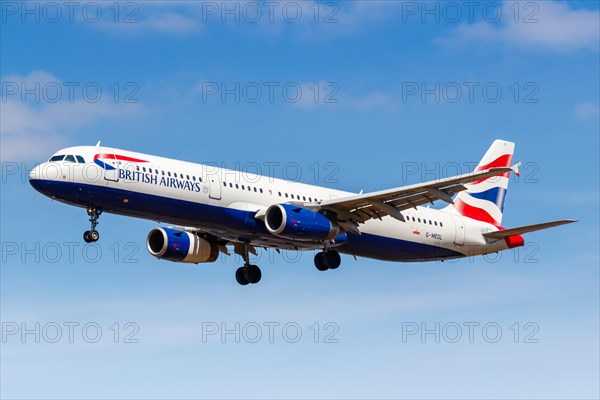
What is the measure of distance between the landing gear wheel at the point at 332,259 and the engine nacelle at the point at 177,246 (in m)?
5.92

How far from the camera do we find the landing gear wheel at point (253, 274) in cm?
5809

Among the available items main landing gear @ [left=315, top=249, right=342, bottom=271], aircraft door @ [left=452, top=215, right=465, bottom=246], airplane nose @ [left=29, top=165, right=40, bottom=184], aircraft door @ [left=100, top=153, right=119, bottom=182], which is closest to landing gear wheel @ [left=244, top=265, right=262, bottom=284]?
main landing gear @ [left=315, top=249, right=342, bottom=271]

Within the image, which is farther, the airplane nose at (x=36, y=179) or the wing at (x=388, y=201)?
the wing at (x=388, y=201)

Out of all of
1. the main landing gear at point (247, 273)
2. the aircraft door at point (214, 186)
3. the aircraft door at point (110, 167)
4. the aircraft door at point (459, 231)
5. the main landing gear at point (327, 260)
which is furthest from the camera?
the aircraft door at point (459, 231)

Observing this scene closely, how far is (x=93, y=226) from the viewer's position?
160 feet

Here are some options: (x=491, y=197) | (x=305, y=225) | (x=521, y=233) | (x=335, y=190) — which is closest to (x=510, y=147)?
(x=491, y=197)

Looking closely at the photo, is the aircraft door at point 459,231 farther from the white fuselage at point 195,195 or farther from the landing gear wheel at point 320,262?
the landing gear wheel at point 320,262

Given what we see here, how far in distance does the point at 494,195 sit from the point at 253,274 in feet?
46.6

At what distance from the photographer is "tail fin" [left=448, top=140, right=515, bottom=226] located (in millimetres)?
61438

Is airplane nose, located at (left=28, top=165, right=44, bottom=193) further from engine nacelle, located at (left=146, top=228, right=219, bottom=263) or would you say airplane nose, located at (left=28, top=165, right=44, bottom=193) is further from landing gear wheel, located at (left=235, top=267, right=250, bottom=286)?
landing gear wheel, located at (left=235, top=267, right=250, bottom=286)

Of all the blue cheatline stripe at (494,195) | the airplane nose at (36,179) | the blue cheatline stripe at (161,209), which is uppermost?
the blue cheatline stripe at (494,195)

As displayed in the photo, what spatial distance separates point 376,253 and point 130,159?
13.7 metres

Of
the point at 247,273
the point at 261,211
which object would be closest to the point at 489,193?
the point at 247,273

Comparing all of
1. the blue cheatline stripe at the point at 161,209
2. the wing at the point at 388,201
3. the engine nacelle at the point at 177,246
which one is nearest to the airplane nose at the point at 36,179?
the blue cheatline stripe at the point at 161,209
